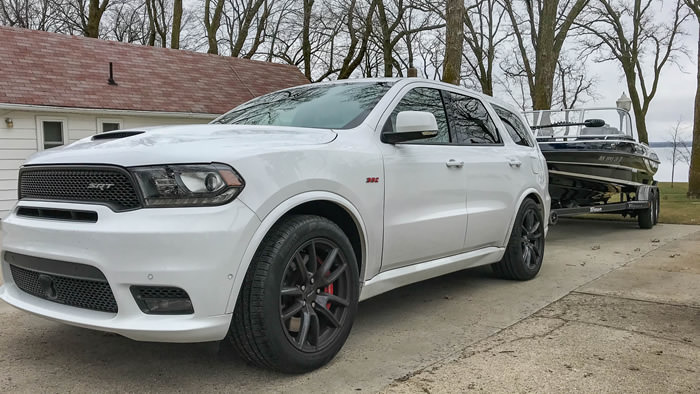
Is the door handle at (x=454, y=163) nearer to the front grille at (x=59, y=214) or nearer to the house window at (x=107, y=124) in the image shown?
the front grille at (x=59, y=214)

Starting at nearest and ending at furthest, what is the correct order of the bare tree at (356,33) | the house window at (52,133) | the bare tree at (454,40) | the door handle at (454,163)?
the door handle at (454,163) < the bare tree at (454,40) < the house window at (52,133) < the bare tree at (356,33)

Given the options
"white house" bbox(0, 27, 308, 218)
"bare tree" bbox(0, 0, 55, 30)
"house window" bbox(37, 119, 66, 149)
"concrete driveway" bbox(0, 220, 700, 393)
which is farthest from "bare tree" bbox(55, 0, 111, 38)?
"concrete driveway" bbox(0, 220, 700, 393)

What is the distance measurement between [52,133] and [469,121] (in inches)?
411

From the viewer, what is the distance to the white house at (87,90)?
455 inches

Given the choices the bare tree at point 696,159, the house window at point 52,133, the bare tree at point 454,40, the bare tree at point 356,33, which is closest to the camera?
the bare tree at point 454,40

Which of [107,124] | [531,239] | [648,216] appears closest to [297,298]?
[531,239]

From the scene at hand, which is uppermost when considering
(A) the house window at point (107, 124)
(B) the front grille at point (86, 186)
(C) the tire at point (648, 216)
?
(A) the house window at point (107, 124)

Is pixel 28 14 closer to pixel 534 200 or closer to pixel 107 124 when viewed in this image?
pixel 107 124

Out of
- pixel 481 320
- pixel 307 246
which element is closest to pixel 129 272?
pixel 307 246

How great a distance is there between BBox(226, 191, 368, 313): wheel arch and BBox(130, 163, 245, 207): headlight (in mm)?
252

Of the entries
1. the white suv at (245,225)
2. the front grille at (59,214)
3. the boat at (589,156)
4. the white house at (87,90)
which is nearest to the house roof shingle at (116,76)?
the white house at (87,90)

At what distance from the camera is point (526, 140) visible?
18.8 feet

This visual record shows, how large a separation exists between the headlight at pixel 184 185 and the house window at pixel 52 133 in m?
10.8

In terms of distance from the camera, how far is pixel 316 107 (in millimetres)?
4012
